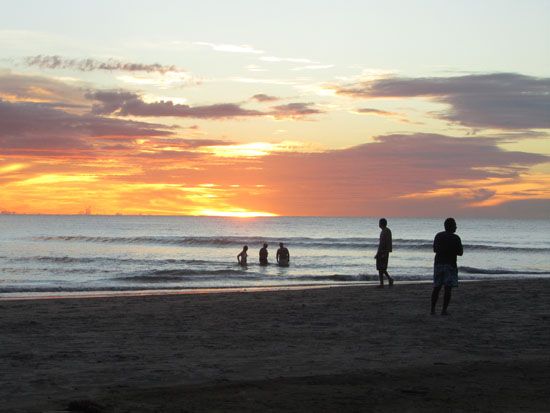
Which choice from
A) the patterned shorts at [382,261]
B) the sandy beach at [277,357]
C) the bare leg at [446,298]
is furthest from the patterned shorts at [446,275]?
the patterned shorts at [382,261]

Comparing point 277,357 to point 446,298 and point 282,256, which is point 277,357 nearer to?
point 446,298

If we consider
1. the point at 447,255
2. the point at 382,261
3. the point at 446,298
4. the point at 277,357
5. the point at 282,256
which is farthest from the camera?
the point at 282,256

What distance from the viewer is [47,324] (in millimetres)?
12203

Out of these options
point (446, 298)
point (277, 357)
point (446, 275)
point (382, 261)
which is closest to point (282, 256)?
point (382, 261)

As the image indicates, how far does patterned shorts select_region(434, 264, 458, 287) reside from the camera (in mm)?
12953

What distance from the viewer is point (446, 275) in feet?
42.5

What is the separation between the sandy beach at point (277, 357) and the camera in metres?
6.80

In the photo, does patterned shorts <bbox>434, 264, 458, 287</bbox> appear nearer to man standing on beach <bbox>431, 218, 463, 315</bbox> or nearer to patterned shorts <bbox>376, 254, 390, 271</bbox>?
man standing on beach <bbox>431, 218, 463, 315</bbox>

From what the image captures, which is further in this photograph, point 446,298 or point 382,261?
point 382,261

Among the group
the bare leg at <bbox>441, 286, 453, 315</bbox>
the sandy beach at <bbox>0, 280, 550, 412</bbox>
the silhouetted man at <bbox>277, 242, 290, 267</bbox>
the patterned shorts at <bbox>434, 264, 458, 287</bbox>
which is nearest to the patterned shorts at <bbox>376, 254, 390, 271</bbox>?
the sandy beach at <bbox>0, 280, 550, 412</bbox>

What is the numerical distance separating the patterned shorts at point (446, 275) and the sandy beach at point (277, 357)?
2.20 feet

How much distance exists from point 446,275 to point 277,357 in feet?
16.7

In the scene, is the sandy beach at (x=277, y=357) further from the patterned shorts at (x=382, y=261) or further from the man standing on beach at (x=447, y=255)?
the patterned shorts at (x=382, y=261)

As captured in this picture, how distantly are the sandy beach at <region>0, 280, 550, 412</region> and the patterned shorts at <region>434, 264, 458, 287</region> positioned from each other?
0.67 m
